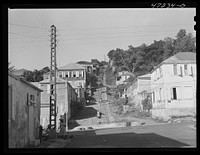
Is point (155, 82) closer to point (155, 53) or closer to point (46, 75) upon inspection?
point (155, 53)

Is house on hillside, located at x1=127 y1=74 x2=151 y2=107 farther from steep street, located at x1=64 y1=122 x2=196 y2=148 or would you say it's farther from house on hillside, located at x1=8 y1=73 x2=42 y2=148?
house on hillside, located at x1=8 y1=73 x2=42 y2=148

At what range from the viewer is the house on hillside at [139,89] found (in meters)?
25.3

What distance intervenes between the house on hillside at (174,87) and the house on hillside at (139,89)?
2.89 meters

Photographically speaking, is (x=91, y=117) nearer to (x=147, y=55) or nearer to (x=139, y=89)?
(x=139, y=89)

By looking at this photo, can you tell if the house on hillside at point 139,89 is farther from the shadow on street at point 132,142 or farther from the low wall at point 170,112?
the shadow on street at point 132,142

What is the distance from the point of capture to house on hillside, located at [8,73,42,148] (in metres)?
8.88

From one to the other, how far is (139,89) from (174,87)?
6.96 meters

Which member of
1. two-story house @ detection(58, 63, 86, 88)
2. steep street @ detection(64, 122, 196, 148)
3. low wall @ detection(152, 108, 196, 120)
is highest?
two-story house @ detection(58, 63, 86, 88)

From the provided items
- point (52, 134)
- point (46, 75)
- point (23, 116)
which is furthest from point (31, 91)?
point (46, 75)

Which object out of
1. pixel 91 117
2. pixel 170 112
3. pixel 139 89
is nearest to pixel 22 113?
pixel 170 112

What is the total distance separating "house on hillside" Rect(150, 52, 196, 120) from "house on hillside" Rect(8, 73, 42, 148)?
1058cm

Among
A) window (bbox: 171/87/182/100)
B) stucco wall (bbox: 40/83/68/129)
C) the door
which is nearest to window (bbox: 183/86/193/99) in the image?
window (bbox: 171/87/182/100)

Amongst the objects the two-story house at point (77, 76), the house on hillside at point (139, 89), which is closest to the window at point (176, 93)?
the house on hillside at point (139, 89)
